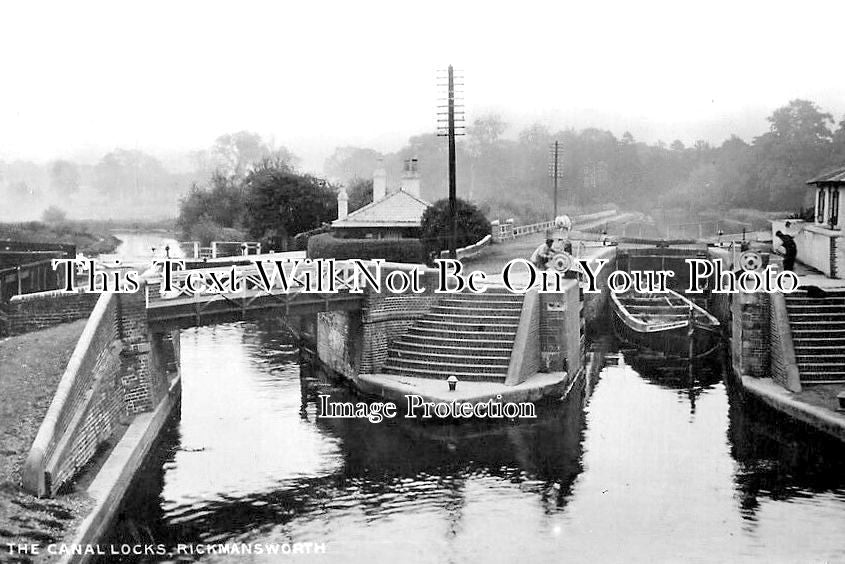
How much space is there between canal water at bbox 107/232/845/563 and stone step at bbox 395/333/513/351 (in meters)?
2.29

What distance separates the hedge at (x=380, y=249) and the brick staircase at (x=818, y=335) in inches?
729

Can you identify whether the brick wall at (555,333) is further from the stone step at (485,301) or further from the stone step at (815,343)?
the stone step at (815,343)

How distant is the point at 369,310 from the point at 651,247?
76.3ft

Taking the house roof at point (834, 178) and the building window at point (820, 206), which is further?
the building window at point (820, 206)

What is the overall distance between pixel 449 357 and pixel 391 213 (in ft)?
74.4

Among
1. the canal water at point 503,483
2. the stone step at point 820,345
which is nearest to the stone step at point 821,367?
the stone step at point 820,345

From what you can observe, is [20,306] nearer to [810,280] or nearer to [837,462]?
[837,462]

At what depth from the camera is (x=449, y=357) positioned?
26031 millimetres

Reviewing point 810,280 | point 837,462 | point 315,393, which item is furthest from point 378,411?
point 810,280

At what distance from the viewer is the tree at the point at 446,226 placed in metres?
42.9

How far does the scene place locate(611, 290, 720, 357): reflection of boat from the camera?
104 feet

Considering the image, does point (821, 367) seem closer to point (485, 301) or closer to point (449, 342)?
point (485, 301)

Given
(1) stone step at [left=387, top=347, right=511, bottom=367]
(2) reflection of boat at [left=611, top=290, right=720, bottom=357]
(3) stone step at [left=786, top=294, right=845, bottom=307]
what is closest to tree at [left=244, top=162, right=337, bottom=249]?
(2) reflection of boat at [left=611, top=290, right=720, bottom=357]

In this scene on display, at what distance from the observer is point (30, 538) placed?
13.6 metres
